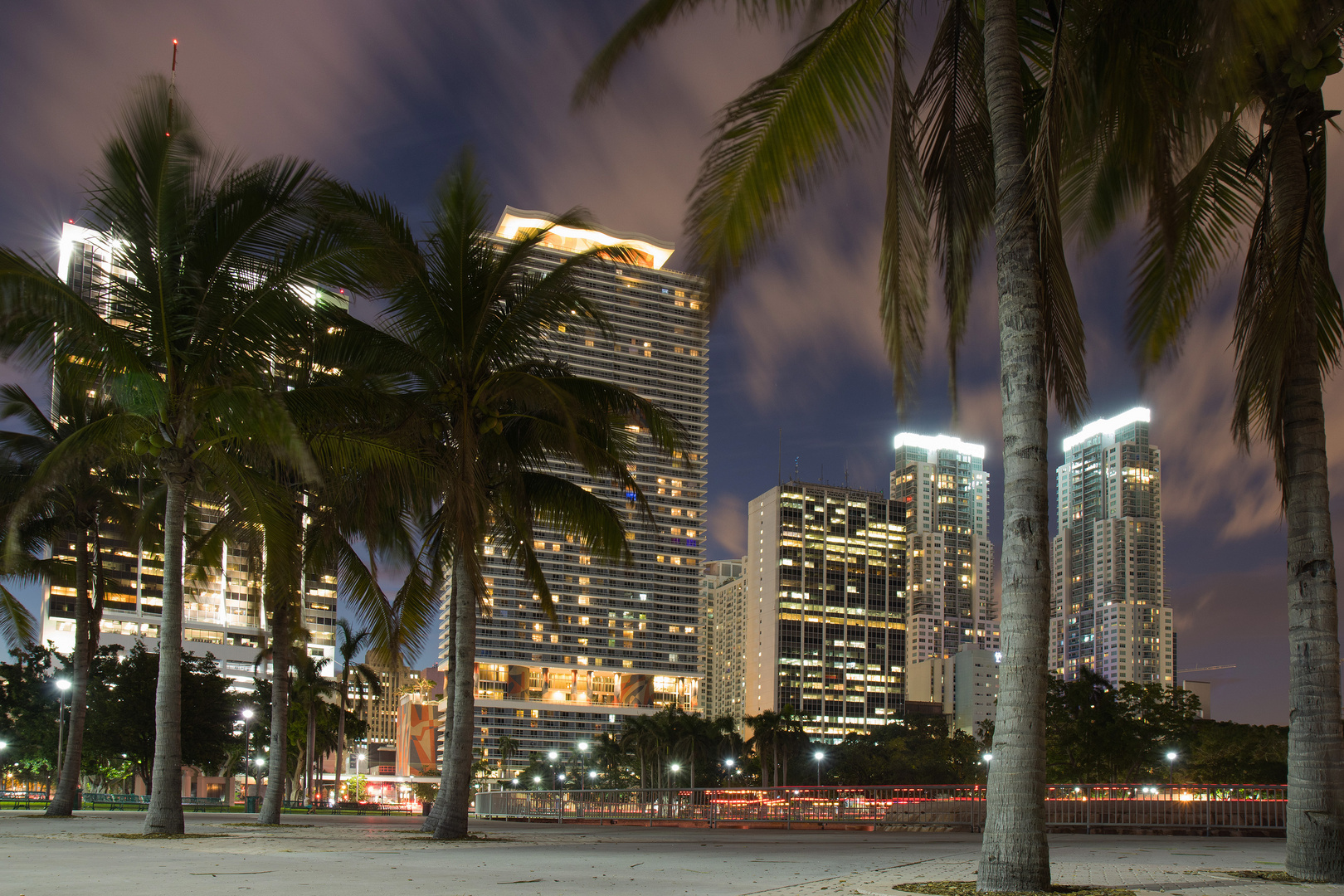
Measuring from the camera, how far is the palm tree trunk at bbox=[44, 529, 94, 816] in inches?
782

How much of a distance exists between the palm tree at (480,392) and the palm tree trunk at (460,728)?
0.02 meters

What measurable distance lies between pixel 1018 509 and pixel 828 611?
185m

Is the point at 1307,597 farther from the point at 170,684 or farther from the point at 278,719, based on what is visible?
the point at 278,719

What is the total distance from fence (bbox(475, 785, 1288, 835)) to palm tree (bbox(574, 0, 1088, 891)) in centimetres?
1613

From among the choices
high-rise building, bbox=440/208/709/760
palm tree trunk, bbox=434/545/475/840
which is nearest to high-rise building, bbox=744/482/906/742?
high-rise building, bbox=440/208/709/760

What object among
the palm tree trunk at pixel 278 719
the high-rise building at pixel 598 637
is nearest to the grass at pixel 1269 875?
the palm tree trunk at pixel 278 719

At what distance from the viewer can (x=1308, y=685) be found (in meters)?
8.28

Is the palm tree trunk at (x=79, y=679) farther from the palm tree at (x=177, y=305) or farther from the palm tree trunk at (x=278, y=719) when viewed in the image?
the palm tree at (x=177, y=305)

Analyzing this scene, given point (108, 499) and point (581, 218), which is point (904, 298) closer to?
point (581, 218)

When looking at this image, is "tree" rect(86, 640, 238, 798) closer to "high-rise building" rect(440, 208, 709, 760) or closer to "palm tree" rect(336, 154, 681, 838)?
"palm tree" rect(336, 154, 681, 838)

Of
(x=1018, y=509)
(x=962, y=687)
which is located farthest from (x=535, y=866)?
(x=962, y=687)

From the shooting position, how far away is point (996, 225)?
7.71m

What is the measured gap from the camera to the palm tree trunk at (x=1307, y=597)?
802 centimetres

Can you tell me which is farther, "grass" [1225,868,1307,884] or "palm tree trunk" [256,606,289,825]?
"palm tree trunk" [256,606,289,825]
